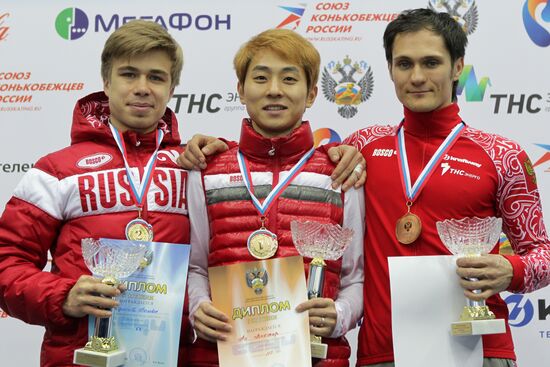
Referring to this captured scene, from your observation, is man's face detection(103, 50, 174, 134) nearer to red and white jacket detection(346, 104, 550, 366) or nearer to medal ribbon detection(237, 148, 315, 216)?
medal ribbon detection(237, 148, 315, 216)

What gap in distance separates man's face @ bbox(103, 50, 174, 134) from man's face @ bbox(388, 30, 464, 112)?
70 cm

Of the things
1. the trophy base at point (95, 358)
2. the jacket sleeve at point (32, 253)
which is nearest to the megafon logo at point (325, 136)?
the jacket sleeve at point (32, 253)

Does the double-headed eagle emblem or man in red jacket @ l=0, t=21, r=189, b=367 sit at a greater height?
the double-headed eagle emblem

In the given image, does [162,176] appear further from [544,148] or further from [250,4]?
[544,148]

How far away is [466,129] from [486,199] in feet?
0.77

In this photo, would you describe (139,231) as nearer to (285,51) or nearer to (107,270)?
(107,270)

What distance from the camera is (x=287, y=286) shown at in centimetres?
172

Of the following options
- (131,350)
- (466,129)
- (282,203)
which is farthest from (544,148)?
(131,350)

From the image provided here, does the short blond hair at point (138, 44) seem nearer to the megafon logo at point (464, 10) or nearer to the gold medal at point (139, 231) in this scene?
the gold medal at point (139, 231)

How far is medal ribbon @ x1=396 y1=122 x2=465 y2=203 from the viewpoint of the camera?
1.93m

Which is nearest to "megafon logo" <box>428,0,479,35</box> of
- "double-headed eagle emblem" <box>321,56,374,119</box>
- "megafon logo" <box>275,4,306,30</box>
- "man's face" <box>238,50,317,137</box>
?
"double-headed eagle emblem" <box>321,56,374,119</box>

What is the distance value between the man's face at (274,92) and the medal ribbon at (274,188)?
106 millimetres

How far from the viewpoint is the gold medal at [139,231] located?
188 cm

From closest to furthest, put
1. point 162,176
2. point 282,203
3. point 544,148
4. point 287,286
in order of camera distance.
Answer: point 287,286
point 282,203
point 162,176
point 544,148
